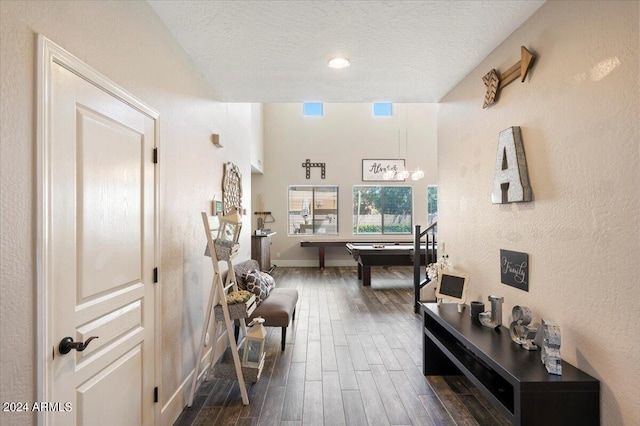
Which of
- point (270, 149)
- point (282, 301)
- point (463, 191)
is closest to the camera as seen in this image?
point (463, 191)

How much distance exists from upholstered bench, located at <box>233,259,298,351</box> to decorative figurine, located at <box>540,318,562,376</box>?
2.31 meters


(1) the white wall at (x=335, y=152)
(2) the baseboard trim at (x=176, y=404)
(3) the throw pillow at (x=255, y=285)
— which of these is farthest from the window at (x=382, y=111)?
(2) the baseboard trim at (x=176, y=404)

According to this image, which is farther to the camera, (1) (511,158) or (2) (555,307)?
(1) (511,158)

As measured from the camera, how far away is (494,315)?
224cm

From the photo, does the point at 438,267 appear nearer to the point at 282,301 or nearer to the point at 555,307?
the point at 555,307

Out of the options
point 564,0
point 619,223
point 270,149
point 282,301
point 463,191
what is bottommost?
point 282,301

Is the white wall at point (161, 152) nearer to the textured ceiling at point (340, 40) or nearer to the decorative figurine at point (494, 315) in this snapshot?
the textured ceiling at point (340, 40)

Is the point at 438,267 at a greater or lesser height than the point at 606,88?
lesser

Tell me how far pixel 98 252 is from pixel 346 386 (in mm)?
2107

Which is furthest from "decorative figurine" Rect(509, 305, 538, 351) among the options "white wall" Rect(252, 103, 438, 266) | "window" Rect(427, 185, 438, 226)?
"window" Rect(427, 185, 438, 226)

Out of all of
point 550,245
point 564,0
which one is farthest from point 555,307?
point 564,0

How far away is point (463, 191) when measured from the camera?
2.94m

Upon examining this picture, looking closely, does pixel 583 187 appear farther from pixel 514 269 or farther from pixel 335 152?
pixel 335 152

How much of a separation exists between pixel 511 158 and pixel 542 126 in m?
0.27
